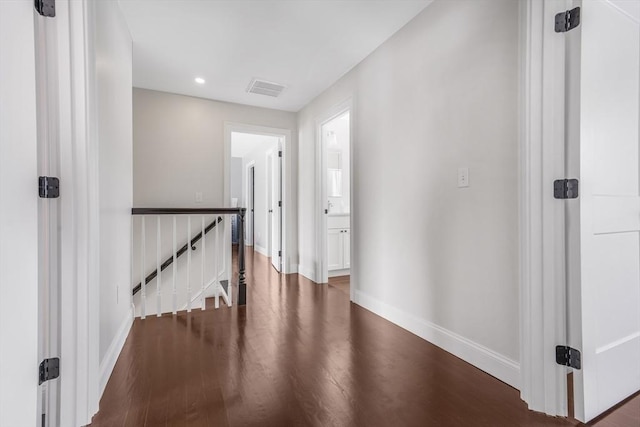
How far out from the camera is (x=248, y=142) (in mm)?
6375

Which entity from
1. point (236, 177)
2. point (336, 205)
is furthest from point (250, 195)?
point (336, 205)

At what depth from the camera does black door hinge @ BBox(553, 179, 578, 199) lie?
126cm

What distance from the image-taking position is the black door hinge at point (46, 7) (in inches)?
44.5

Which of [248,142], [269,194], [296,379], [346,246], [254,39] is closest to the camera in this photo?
[296,379]

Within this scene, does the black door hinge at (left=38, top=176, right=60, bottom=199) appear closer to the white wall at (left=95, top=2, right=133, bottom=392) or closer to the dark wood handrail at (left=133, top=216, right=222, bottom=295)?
the white wall at (left=95, top=2, right=133, bottom=392)

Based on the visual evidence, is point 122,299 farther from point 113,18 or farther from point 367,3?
point 367,3

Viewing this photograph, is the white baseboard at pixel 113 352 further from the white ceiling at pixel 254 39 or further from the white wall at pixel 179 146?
the white ceiling at pixel 254 39

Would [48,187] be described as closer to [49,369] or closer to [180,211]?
[49,369]

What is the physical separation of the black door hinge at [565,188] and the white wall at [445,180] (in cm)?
26

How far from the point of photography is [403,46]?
231cm

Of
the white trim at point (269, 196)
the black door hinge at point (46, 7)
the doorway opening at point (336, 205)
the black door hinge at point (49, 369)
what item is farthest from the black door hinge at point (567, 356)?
the white trim at point (269, 196)

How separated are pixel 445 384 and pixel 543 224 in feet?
3.25

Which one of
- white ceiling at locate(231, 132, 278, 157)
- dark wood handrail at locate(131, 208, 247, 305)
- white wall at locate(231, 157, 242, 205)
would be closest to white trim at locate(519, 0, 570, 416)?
dark wood handrail at locate(131, 208, 247, 305)

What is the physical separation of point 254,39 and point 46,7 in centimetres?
159
